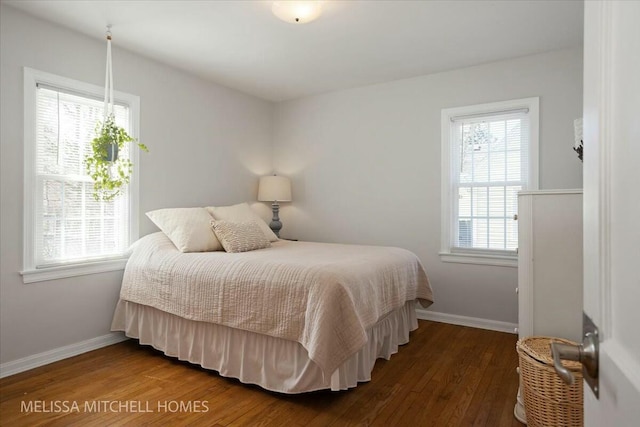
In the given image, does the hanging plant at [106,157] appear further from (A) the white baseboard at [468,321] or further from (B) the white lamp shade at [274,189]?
(A) the white baseboard at [468,321]

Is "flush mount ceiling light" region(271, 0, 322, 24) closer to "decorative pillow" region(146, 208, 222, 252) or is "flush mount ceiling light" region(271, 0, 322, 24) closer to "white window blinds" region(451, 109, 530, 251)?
"decorative pillow" region(146, 208, 222, 252)

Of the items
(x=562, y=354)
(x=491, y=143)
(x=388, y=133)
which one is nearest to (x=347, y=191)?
(x=388, y=133)

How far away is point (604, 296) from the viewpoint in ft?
1.82

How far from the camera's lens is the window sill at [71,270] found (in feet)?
8.87

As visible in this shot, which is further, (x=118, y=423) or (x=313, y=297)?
(x=313, y=297)

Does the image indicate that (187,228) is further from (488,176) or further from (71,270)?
(488,176)

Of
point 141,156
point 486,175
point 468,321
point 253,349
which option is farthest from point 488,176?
point 141,156

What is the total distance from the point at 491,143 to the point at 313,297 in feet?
8.45

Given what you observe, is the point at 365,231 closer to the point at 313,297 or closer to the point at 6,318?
the point at 313,297

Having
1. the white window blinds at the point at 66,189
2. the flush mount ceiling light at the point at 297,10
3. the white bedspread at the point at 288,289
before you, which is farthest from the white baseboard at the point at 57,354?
the flush mount ceiling light at the point at 297,10

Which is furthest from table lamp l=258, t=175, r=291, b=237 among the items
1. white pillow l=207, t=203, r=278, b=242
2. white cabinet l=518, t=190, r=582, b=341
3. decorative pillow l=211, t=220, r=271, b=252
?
white cabinet l=518, t=190, r=582, b=341

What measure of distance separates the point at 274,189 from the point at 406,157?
1.61 meters

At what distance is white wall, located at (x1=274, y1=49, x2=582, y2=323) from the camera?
335 centimetres

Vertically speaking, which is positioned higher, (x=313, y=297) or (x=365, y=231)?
(x=365, y=231)
